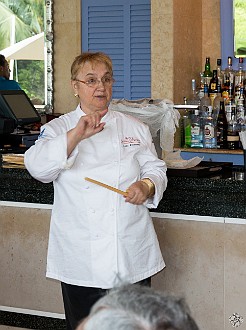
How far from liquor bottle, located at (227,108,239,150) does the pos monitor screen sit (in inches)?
56.9

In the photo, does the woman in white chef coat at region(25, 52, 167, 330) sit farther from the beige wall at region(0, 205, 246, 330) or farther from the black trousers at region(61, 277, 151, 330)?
the beige wall at region(0, 205, 246, 330)

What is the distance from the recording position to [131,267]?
10.1ft

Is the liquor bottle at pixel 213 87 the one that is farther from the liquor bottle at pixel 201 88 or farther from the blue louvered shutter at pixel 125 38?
the blue louvered shutter at pixel 125 38

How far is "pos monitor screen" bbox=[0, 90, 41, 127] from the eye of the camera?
4.79 m

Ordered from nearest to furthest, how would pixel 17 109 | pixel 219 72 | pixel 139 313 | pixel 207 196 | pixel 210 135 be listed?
pixel 139 313, pixel 207 196, pixel 17 109, pixel 210 135, pixel 219 72

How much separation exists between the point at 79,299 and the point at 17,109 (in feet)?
6.42

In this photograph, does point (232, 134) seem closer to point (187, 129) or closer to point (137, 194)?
point (187, 129)

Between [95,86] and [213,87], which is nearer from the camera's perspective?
[95,86]

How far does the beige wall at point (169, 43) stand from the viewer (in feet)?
18.1

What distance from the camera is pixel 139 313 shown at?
117 cm

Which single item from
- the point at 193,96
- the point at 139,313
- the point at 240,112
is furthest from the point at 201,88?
the point at 139,313

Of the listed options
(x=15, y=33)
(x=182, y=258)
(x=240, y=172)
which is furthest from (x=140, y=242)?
(x=15, y=33)

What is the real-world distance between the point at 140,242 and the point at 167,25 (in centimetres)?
271

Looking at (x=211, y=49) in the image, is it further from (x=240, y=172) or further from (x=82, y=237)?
(x=82, y=237)
